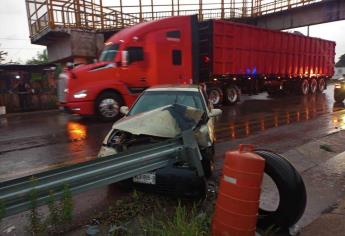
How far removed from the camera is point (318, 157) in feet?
22.5

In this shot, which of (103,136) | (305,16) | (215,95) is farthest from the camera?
(305,16)

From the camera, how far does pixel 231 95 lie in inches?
700

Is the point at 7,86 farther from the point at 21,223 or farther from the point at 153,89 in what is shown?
the point at 21,223

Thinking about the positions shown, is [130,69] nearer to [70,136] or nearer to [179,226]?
[70,136]

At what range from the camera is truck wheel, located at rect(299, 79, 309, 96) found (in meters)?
23.3

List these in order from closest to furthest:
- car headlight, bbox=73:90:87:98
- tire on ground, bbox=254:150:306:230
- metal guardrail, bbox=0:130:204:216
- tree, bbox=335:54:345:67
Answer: metal guardrail, bbox=0:130:204:216, tire on ground, bbox=254:150:306:230, car headlight, bbox=73:90:87:98, tree, bbox=335:54:345:67

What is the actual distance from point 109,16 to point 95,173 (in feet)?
77.8

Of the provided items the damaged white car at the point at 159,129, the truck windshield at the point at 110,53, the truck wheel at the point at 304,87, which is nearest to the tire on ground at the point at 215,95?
the truck windshield at the point at 110,53

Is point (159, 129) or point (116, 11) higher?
point (116, 11)

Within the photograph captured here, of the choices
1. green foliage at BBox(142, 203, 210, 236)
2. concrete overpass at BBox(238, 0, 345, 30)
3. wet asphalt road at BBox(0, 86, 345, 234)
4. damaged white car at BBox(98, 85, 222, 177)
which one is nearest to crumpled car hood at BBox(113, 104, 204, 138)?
damaged white car at BBox(98, 85, 222, 177)

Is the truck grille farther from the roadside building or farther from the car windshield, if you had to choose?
the roadside building

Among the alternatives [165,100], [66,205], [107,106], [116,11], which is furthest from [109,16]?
[66,205]

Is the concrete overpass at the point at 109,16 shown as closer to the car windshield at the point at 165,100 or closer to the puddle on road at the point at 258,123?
the puddle on road at the point at 258,123

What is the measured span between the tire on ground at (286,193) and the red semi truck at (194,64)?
8.91 metres
